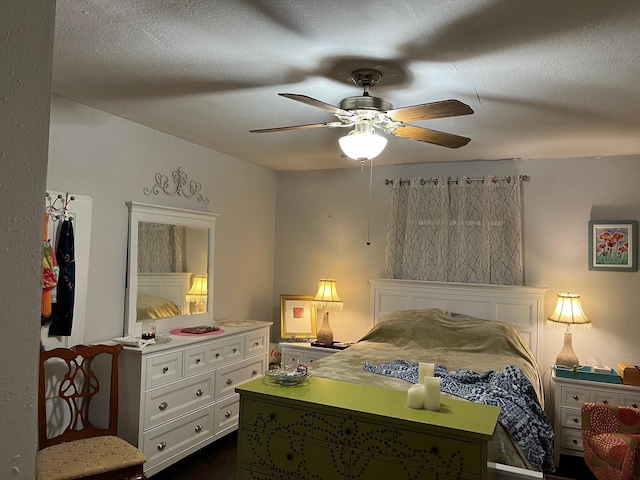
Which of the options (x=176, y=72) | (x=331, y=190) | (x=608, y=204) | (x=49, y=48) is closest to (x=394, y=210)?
(x=331, y=190)

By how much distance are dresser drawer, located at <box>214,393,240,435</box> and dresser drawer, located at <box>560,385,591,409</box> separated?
2.48 metres

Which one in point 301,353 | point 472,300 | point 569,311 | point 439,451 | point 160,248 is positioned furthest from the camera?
point 301,353

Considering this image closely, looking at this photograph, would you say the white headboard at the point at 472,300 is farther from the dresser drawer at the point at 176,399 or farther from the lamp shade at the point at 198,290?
the dresser drawer at the point at 176,399

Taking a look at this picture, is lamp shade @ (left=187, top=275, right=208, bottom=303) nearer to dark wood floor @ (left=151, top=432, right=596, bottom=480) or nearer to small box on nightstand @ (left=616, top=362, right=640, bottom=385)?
dark wood floor @ (left=151, top=432, right=596, bottom=480)

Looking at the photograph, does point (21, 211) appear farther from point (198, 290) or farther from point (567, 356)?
point (567, 356)

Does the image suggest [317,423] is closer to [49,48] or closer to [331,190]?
[49,48]

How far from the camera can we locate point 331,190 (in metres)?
4.90

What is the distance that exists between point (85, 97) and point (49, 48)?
2385 mm

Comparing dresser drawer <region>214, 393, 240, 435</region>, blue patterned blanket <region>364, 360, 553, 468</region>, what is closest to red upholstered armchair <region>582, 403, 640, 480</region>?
blue patterned blanket <region>364, 360, 553, 468</region>

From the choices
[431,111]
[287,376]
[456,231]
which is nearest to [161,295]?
[287,376]

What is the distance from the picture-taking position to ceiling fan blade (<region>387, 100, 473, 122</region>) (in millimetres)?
2027

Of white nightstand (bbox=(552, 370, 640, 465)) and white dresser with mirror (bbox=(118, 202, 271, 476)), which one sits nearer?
white dresser with mirror (bbox=(118, 202, 271, 476))

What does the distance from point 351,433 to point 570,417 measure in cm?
245

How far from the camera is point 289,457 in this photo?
206 cm
